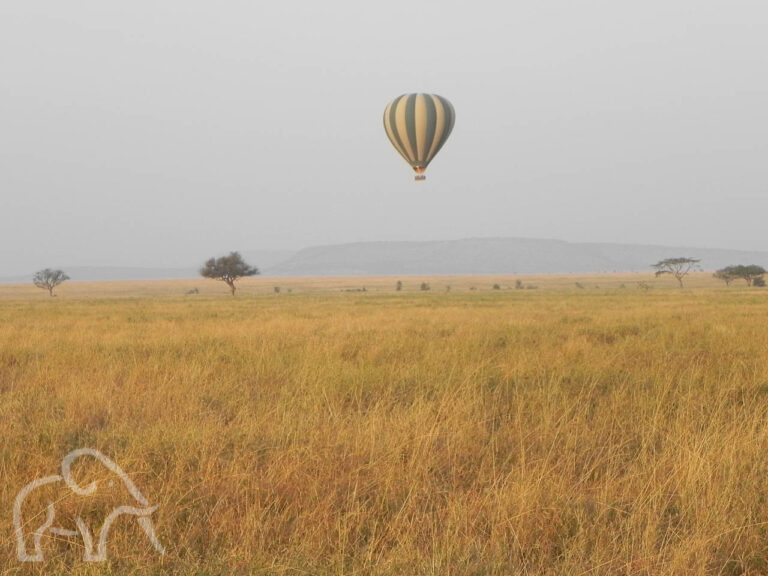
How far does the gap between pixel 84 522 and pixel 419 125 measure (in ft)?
94.6

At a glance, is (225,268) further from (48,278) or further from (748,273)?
(748,273)

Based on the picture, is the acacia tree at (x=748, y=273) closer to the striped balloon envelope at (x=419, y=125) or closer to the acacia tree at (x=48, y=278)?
the striped balloon envelope at (x=419, y=125)

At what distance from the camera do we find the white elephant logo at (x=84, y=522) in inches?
132

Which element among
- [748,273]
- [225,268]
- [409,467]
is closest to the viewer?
[409,467]

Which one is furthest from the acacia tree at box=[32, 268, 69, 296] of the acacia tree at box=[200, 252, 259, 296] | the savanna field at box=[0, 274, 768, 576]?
the savanna field at box=[0, 274, 768, 576]

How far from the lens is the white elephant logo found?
334 cm

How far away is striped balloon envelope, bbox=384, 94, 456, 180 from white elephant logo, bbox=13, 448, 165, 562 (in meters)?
28.2

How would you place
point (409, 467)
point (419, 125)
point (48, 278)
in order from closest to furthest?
point (409, 467)
point (419, 125)
point (48, 278)

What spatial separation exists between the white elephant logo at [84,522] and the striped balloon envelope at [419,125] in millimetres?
28182

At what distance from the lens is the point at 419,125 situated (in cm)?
3086

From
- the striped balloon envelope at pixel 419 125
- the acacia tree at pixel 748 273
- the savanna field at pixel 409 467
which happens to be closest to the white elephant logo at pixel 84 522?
the savanna field at pixel 409 467

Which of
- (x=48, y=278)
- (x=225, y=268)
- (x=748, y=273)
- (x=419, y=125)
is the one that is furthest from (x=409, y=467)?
(x=48, y=278)

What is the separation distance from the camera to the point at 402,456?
15.9ft

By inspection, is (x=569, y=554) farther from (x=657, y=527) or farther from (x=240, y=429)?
(x=240, y=429)
